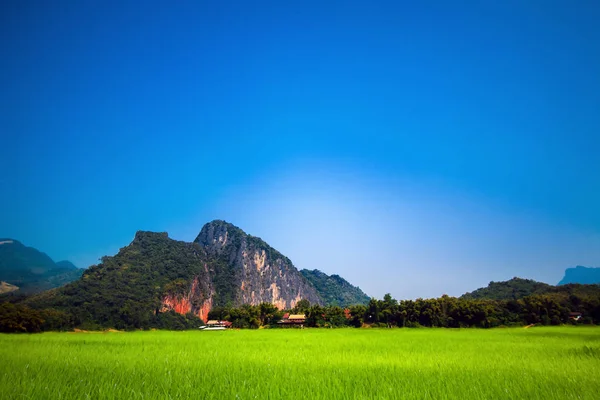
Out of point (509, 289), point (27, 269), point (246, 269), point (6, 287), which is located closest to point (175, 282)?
point (6, 287)

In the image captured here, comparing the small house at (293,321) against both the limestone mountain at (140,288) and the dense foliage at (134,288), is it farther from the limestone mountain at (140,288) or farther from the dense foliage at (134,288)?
the limestone mountain at (140,288)

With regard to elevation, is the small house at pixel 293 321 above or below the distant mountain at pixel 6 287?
below

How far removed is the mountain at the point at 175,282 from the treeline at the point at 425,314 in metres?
3.62

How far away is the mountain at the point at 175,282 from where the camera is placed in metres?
60.8

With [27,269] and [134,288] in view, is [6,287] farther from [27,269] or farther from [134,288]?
[27,269]

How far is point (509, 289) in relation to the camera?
3317 inches

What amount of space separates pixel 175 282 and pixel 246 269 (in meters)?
58.2

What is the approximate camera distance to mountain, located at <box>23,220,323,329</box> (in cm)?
6078

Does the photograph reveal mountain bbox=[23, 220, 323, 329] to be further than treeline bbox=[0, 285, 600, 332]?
Yes

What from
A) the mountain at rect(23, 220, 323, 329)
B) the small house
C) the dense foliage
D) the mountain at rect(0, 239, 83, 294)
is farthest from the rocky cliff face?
the small house

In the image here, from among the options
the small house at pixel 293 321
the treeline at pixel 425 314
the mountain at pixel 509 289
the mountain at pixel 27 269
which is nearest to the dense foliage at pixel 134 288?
the treeline at pixel 425 314

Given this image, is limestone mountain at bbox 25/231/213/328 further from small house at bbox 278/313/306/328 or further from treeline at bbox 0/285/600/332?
small house at bbox 278/313/306/328

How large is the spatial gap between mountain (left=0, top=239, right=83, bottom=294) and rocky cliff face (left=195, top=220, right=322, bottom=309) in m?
50.6

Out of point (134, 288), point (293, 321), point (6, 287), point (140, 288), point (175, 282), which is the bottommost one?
point (293, 321)
